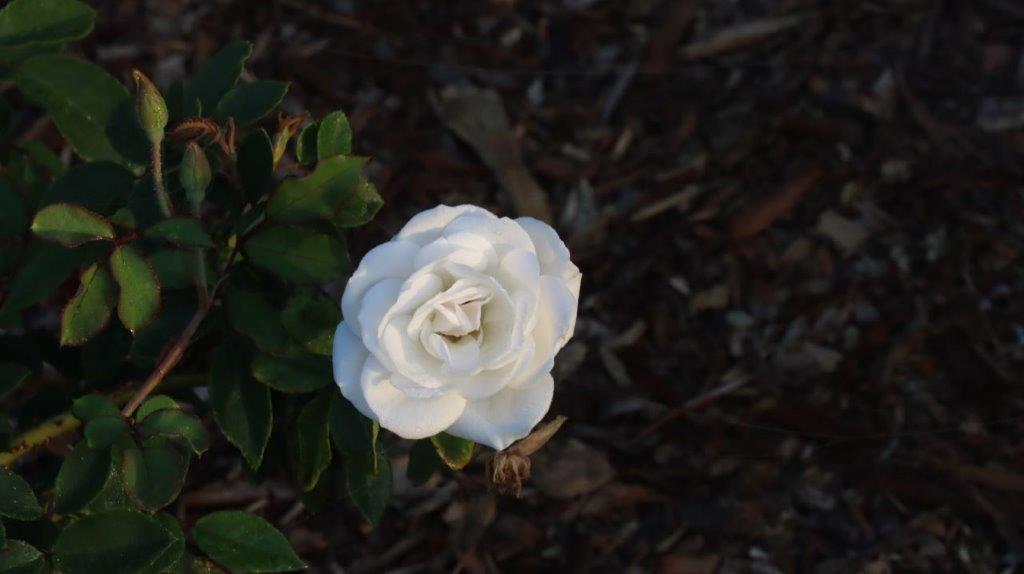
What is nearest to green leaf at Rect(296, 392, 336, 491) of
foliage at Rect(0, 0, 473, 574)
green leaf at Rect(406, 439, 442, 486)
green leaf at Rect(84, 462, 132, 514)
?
foliage at Rect(0, 0, 473, 574)

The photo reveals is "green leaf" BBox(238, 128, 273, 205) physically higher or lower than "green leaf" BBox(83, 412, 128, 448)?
higher

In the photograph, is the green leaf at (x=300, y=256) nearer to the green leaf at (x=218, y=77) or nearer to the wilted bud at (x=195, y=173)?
the wilted bud at (x=195, y=173)

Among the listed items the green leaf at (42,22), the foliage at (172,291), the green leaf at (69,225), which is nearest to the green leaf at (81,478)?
the foliage at (172,291)

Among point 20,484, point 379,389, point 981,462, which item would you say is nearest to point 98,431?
point 20,484

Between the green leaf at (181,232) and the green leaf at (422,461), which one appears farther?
the green leaf at (422,461)

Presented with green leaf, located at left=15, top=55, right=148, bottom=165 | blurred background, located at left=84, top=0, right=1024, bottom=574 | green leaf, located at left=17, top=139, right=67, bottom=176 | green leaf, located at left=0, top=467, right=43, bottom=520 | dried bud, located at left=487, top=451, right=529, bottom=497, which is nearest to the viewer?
green leaf, located at left=0, top=467, right=43, bottom=520

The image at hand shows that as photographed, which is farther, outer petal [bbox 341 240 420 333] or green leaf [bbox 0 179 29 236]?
green leaf [bbox 0 179 29 236]

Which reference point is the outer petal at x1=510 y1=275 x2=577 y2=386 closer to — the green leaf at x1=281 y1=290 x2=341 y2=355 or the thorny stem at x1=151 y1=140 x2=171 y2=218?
the green leaf at x1=281 y1=290 x2=341 y2=355
